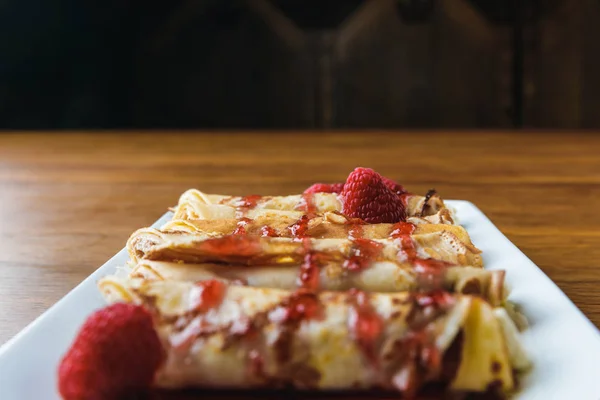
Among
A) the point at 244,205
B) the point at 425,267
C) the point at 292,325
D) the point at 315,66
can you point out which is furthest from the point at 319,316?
the point at 315,66

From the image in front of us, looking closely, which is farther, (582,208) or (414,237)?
(582,208)

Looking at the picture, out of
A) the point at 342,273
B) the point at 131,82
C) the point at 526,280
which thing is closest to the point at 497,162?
the point at 526,280

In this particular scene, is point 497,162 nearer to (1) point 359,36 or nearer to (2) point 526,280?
(2) point 526,280

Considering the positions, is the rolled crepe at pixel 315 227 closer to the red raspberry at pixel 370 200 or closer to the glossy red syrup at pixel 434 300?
the red raspberry at pixel 370 200

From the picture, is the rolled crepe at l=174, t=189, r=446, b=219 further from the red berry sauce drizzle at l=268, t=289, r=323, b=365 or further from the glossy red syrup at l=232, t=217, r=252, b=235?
the red berry sauce drizzle at l=268, t=289, r=323, b=365

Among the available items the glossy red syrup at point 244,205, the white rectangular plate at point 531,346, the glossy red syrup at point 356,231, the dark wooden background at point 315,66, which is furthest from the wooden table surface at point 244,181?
the dark wooden background at point 315,66

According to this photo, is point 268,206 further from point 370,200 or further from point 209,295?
point 209,295

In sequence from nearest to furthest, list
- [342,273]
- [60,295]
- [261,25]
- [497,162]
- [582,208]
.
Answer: [342,273] < [60,295] < [582,208] < [497,162] < [261,25]
